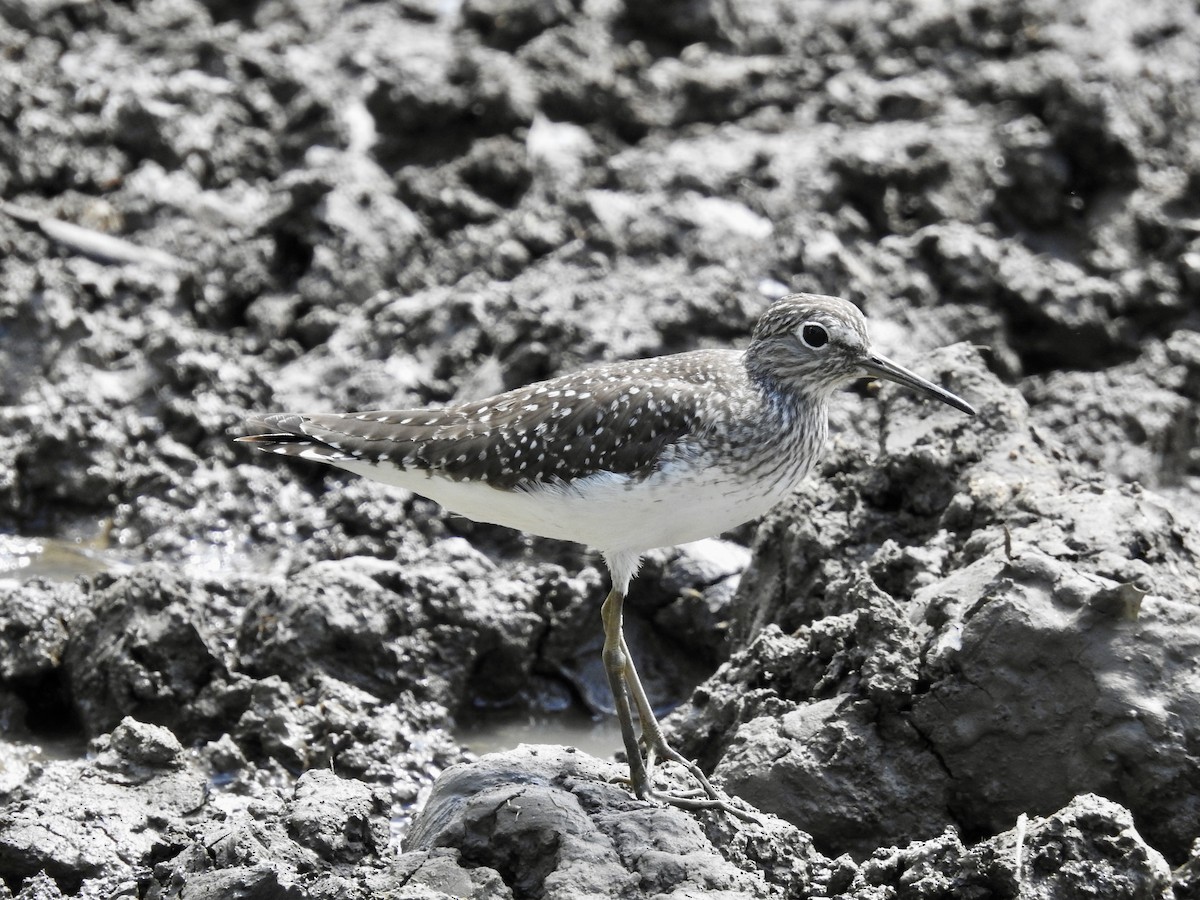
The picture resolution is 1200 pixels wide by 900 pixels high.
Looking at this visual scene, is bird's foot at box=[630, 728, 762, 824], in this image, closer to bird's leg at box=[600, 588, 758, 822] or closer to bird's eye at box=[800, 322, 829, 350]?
bird's leg at box=[600, 588, 758, 822]

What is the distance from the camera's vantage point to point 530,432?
7395 mm

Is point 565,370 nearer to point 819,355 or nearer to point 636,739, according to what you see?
point 819,355

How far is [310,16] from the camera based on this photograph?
593 inches

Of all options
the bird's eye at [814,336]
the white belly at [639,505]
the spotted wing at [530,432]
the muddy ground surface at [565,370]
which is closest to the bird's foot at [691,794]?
the muddy ground surface at [565,370]

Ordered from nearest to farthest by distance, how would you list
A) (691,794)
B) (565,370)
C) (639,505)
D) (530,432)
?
(691,794) < (639,505) < (530,432) < (565,370)

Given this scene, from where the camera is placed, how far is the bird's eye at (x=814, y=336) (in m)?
7.46

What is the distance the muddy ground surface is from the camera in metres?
6.30

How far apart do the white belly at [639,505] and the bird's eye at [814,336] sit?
67 cm

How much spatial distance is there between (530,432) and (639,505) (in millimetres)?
754

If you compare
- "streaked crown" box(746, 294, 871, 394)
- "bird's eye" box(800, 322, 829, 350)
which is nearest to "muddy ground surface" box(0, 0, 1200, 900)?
"streaked crown" box(746, 294, 871, 394)

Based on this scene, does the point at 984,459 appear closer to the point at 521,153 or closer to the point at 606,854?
the point at 606,854

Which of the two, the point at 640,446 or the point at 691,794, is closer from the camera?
the point at 691,794

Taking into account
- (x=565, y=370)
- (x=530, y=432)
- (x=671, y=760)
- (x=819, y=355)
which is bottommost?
(x=671, y=760)

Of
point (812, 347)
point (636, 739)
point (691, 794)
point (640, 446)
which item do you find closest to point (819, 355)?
point (812, 347)
